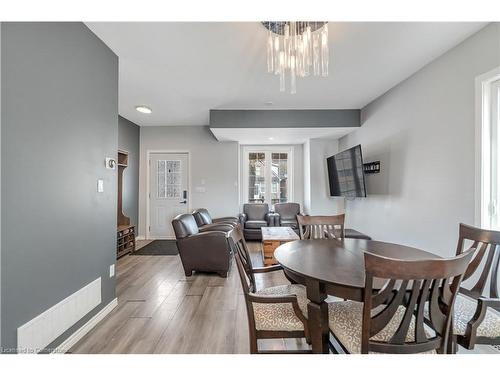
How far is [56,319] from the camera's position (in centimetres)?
159

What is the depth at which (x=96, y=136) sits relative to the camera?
2047mm

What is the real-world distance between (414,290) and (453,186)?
190cm

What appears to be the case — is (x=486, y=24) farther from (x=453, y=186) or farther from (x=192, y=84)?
(x=192, y=84)

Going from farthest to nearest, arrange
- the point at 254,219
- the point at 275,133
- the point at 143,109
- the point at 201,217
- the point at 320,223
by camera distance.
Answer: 1. the point at 254,219
2. the point at 275,133
3. the point at 201,217
4. the point at 143,109
5. the point at 320,223

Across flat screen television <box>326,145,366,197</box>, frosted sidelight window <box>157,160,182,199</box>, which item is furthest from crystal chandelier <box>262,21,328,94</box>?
frosted sidelight window <box>157,160,182,199</box>

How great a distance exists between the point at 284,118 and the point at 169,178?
3.06m

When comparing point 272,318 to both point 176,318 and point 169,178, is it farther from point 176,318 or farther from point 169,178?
point 169,178

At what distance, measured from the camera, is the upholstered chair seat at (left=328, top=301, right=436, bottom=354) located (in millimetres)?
1131

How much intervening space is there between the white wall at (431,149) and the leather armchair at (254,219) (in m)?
2.30

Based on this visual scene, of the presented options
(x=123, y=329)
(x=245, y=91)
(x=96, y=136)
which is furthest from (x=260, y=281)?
(x=245, y=91)

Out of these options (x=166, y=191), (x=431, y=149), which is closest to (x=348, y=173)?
(x=431, y=149)

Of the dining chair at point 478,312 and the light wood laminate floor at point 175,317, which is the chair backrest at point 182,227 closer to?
the light wood laminate floor at point 175,317

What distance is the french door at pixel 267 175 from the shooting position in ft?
19.6

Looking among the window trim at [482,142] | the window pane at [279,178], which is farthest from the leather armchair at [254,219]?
the window trim at [482,142]
